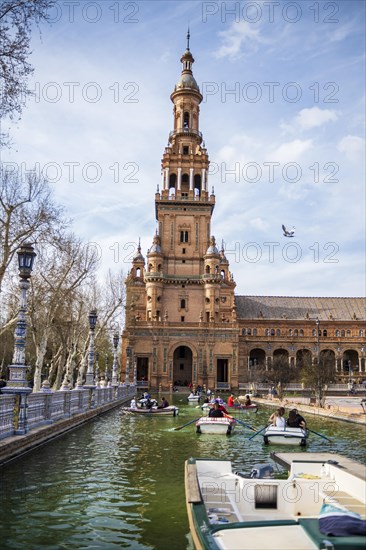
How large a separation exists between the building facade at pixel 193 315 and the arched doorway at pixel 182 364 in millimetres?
145

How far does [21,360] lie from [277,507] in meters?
10.0

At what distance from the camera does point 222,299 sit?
79500 mm

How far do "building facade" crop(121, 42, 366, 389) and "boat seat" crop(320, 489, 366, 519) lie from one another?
52890 mm

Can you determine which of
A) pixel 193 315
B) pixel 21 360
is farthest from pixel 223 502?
pixel 193 315

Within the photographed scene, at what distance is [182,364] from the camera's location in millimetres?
75000

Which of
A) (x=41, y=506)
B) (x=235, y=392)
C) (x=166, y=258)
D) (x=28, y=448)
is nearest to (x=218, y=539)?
(x=41, y=506)

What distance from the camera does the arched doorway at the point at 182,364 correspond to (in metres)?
74.1

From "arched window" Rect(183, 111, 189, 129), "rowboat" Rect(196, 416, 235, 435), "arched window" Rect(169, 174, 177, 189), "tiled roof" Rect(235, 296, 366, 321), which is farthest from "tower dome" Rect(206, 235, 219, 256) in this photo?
"rowboat" Rect(196, 416, 235, 435)

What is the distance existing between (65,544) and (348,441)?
16.0 meters

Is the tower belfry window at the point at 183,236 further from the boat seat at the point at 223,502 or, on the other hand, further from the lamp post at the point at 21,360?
the boat seat at the point at 223,502

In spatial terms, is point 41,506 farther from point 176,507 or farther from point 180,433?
point 180,433

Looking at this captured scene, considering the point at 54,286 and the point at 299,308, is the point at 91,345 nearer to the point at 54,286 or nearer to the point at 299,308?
the point at 54,286

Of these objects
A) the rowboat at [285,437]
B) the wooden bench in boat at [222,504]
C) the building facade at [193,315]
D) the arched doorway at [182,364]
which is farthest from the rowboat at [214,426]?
the arched doorway at [182,364]

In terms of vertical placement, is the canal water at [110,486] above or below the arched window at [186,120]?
below
